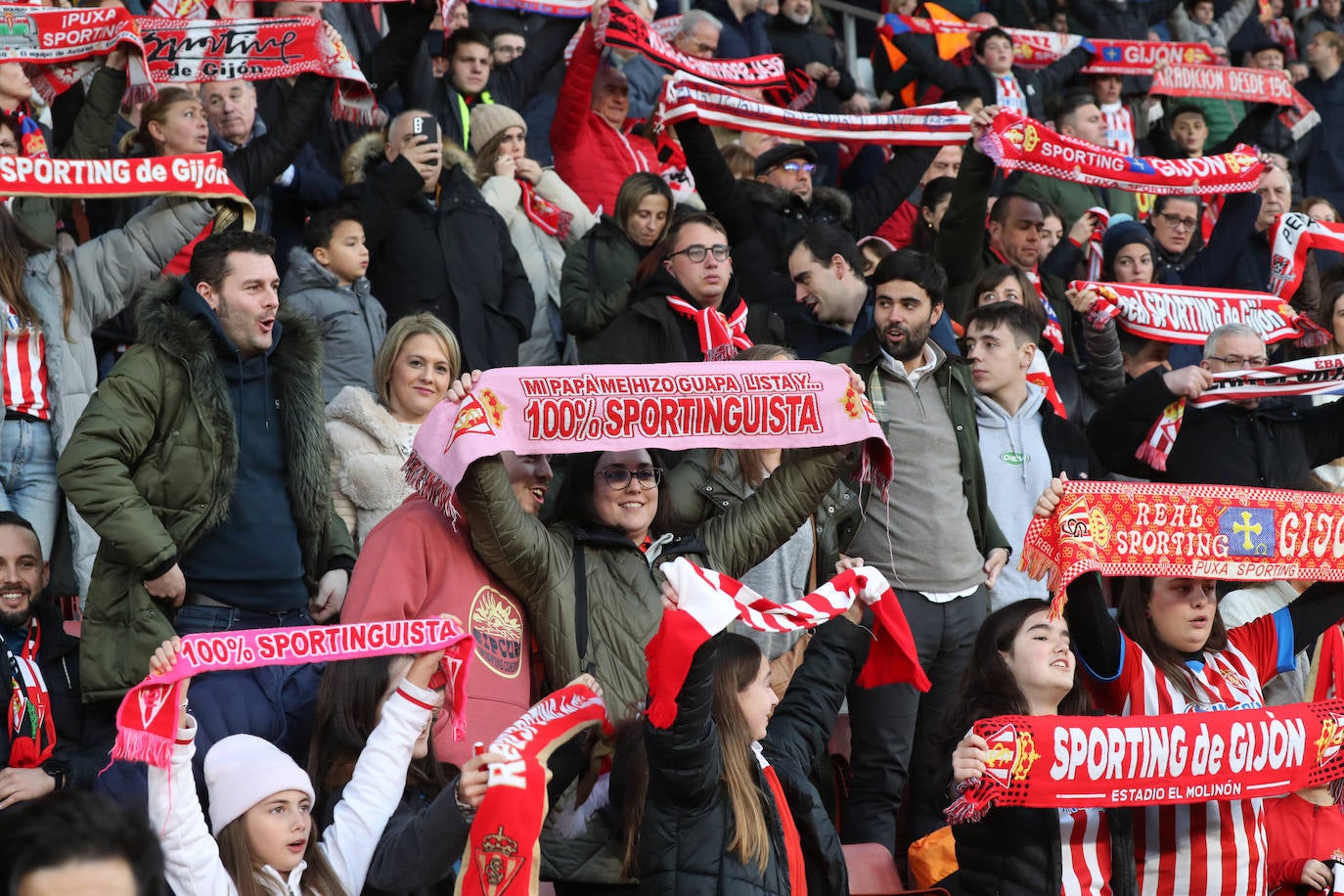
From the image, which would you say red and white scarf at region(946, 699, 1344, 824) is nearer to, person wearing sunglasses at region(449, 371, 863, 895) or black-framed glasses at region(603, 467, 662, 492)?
person wearing sunglasses at region(449, 371, 863, 895)

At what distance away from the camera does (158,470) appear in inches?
208

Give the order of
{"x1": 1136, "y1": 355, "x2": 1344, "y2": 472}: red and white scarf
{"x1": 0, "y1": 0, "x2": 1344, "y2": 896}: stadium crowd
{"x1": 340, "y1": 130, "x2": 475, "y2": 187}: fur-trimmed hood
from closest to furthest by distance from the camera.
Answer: {"x1": 0, "y1": 0, "x2": 1344, "y2": 896}: stadium crowd → {"x1": 1136, "y1": 355, "x2": 1344, "y2": 472}: red and white scarf → {"x1": 340, "y1": 130, "x2": 475, "y2": 187}: fur-trimmed hood

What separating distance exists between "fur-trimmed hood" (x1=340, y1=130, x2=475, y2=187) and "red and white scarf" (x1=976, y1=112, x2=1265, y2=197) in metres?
2.30

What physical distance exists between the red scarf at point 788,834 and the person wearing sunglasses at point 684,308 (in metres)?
2.64

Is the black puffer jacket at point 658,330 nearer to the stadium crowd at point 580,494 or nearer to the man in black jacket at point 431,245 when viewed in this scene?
the stadium crowd at point 580,494

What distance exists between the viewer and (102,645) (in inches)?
204

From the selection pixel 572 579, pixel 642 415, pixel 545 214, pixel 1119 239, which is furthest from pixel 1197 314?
pixel 572 579

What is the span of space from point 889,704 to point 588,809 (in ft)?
5.00

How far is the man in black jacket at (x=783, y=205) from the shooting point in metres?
7.64

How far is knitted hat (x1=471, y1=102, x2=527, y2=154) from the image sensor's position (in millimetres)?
8664

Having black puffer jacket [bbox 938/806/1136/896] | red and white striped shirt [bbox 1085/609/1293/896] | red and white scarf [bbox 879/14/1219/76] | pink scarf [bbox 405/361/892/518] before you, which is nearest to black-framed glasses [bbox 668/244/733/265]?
pink scarf [bbox 405/361/892/518]

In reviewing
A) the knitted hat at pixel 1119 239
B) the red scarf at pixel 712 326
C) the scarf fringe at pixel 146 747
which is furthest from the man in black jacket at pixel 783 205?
the scarf fringe at pixel 146 747

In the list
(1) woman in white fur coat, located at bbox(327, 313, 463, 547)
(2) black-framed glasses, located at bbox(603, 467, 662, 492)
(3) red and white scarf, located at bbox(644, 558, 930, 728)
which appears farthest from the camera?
(1) woman in white fur coat, located at bbox(327, 313, 463, 547)

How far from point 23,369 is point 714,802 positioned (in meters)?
3.18
